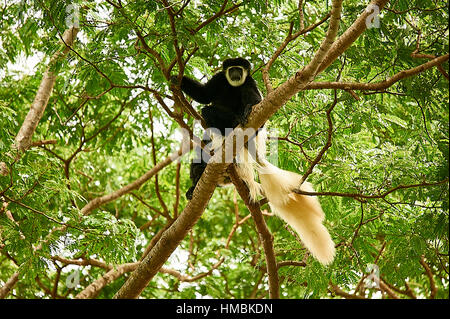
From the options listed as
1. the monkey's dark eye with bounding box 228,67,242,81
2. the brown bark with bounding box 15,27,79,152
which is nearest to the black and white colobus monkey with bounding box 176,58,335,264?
the monkey's dark eye with bounding box 228,67,242,81

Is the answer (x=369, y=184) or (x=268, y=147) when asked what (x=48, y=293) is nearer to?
(x=268, y=147)

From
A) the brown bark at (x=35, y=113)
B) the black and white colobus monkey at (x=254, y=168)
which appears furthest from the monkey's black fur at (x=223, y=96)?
the brown bark at (x=35, y=113)

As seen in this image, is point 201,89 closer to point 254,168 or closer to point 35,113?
point 254,168

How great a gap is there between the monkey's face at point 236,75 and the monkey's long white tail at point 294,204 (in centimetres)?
49

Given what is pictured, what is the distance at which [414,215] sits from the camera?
8.85ft

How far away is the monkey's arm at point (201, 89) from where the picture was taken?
3041mm

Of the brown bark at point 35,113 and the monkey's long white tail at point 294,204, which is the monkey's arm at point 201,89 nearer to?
the monkey's long white tail at point 294,204

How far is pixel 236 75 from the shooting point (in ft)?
9.79

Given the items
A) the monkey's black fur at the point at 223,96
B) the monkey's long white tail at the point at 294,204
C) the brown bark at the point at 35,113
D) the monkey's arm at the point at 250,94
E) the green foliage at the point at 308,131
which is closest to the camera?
the green foliage at the point at 308,131

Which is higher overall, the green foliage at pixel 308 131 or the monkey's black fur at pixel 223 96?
the monkey's black fur at pixel 223 96

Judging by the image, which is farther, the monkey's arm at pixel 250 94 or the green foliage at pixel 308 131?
the monkey's arm at pixel 250 94

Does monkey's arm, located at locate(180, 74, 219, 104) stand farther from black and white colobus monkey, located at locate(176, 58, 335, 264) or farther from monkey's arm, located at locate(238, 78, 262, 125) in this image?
monkey's arm, located at locate(238, 78, 262, 125)
